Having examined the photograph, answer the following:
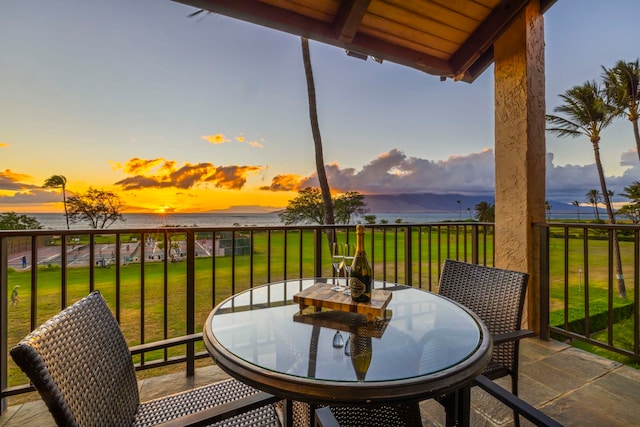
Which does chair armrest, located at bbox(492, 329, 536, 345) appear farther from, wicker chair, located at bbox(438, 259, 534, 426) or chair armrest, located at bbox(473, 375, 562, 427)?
chair armrest, located at bbox(473, 375, 562, 427)

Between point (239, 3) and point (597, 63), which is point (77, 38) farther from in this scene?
point (597, 63)

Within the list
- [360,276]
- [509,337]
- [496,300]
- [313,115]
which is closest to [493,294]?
[496,300]

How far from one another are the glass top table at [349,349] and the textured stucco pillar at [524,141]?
2006 millimetres

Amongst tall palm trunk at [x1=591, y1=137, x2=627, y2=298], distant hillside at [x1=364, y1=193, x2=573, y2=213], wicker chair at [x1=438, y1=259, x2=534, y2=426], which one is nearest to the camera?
wicker chair at [x1=438, y1=259, x2=534, y2=426]

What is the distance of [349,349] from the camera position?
104 cm

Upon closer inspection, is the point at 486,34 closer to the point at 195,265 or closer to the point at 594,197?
the point at 195,265

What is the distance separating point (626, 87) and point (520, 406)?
1441 cm

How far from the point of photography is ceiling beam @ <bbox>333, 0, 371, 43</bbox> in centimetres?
245

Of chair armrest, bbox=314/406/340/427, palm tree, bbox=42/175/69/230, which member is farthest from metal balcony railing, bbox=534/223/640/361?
palm tree, bbox=42/175/69/230

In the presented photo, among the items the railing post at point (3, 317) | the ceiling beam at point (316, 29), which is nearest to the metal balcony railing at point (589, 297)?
the ceiling beam at point (316, 29)

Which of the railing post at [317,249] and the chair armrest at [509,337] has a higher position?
the railing post at [317,249]

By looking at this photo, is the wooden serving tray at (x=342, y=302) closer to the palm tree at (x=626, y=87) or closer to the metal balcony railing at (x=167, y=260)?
the metal balcony railing at (x=167, y=260)

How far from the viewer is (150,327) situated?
17.7ft

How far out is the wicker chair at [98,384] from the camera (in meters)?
0.73
